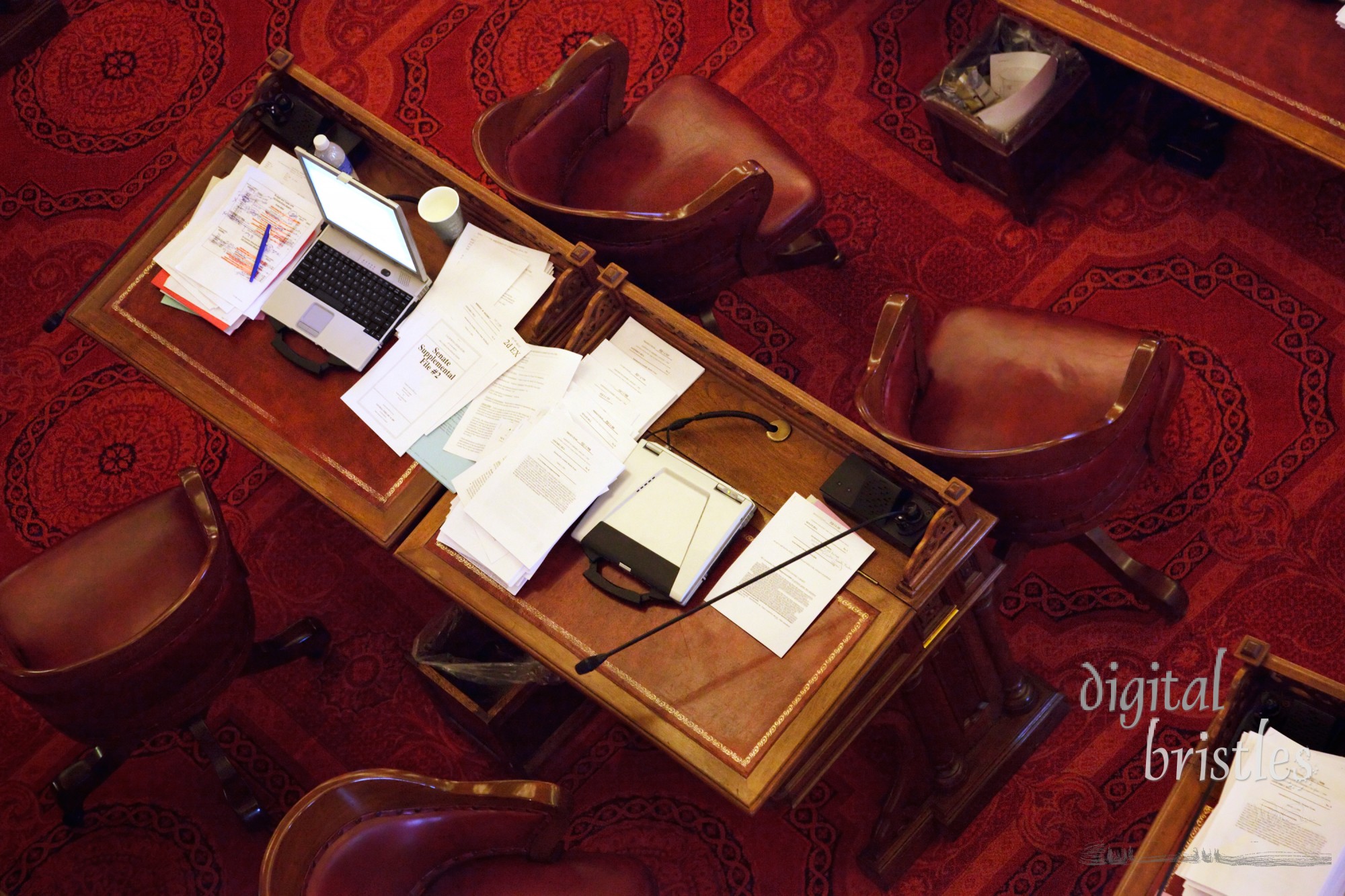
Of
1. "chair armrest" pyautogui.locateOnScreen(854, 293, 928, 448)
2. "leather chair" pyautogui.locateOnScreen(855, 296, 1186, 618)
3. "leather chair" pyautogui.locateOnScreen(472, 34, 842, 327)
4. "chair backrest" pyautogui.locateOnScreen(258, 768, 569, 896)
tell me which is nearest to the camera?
"chair backrest" pyautogui.locateOnScreen(258, 768, 569, 896)

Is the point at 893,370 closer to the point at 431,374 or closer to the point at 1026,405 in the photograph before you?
the point at 1026,405

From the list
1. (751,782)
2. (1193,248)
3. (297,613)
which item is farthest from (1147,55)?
(297,613)

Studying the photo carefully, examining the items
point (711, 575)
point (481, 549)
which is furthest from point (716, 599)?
point (481, 549)

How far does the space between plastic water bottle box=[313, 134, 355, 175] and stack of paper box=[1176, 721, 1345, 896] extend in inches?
87.1

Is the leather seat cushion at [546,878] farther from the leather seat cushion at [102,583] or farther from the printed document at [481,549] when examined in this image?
the leather seat cushion at [102,583]

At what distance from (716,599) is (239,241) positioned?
1453mm

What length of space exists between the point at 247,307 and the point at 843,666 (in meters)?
1.57

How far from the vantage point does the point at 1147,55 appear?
9.25ft

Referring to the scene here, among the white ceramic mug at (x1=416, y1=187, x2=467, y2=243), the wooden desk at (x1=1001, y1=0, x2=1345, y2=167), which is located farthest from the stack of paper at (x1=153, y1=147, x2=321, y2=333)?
the wooden desk at (x1=1001, y1=0, x2=1345, y2=167)

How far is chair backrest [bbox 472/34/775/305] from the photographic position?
2816 millimetres

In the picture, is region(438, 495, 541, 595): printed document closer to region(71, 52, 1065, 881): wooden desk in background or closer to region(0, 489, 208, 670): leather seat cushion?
region(71, 52, 1065, 881): wooden desk in background

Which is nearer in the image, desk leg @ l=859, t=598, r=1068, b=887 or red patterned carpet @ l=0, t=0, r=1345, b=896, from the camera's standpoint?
desk leg @ l=859, t=598, r=1068, b=887

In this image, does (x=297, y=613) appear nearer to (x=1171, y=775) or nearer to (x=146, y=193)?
(x=146, y=193)

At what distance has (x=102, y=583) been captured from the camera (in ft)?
10.1
